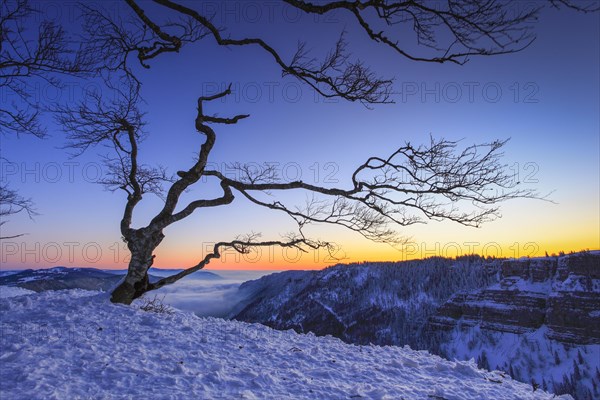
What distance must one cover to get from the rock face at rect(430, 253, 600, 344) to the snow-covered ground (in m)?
180

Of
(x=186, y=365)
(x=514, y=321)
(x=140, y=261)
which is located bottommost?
(x=514, y=321)

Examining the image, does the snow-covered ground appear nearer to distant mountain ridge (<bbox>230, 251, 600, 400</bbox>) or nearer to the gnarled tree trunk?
the gnarled tree trunk

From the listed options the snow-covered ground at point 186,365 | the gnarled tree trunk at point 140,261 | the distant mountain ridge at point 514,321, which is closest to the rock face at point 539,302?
the distant mountain ridge at point 514,321

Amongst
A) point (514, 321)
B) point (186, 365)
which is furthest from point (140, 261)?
point (514, 321)

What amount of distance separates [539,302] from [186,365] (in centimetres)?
19358

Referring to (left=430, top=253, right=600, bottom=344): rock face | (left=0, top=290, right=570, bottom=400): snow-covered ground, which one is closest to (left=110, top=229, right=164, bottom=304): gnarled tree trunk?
(left=0, top=290, right=570, bottom=400): snow-covered ground

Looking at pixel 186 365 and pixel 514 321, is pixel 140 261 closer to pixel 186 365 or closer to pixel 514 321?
pixel 186 365

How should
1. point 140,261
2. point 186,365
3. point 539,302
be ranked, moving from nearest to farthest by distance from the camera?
1. point 186,365
2. point 140,261
3. point 539,302

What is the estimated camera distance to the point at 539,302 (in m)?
163

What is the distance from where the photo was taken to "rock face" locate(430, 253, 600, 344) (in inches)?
5851

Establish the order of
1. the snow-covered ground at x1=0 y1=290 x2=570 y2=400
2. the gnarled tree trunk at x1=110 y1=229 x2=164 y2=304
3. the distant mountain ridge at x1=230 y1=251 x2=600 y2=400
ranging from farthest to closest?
1. the distant mountain ridge at x1=230 y1=251 x2=600 y2=400
2. the gnarled tree trunk at x1=110 y1=229 x2=164 y2=304
3. the snow-covered ground at x1=0 y1=290 x2=570 y2=400

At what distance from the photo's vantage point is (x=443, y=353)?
524 ft

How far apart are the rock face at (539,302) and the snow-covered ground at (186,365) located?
179502 mm

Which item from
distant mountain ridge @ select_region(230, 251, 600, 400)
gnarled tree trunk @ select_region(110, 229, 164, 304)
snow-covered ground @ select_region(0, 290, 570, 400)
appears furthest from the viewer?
distant mountain ridge @ select_region(230, 251, 600, 400)
